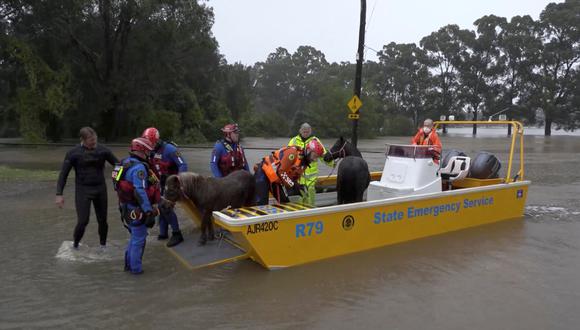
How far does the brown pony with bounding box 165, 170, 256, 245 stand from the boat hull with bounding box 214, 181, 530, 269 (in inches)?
21.6

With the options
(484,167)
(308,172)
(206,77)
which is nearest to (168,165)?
(308,172)

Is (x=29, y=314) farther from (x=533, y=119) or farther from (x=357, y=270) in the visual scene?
(x=533, y=119)

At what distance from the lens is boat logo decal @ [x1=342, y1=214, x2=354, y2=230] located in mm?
5548

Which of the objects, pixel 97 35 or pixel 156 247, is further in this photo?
pixel 97 35

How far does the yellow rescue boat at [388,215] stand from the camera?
5.00 metres

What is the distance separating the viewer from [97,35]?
1125 inches

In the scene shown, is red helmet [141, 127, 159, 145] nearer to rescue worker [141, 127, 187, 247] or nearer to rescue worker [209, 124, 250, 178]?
rescue worker [141, 127, 187, 247]

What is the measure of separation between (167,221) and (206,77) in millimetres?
31384

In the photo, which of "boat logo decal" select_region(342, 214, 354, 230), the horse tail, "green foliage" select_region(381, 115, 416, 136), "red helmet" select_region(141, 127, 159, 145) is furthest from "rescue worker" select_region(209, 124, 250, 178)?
"green foliage" select_region(381, 115, 416, 136)

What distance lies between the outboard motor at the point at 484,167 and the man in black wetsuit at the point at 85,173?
6060 millimetres

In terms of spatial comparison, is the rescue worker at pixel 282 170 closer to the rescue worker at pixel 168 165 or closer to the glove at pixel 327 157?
the glove at pixel 327 157

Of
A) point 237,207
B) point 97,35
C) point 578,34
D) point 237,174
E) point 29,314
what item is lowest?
point 29,314

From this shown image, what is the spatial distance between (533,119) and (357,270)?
56088 millimetres

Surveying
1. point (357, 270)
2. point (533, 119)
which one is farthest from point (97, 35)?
point (533, 119)
